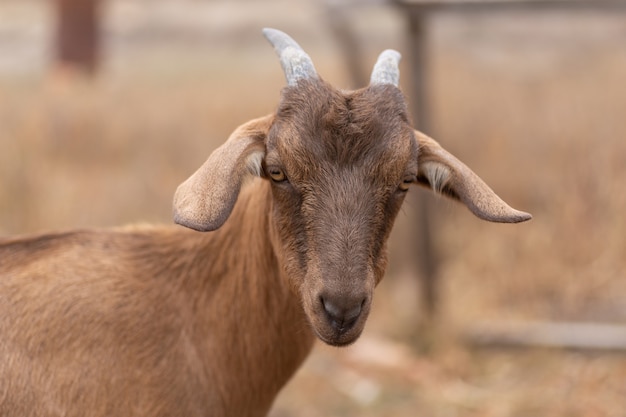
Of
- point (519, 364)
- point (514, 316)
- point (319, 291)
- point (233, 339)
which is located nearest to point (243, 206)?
point (233, 339)

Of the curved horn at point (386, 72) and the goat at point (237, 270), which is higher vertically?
the curved horn at point (386, 72)

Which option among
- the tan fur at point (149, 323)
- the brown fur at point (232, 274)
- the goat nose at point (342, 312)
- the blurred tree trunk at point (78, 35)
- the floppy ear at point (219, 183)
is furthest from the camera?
the blurred tree trunk at point (78, 35)

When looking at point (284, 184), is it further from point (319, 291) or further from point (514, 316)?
point (514, 316)

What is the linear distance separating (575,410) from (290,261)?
437 centimetres

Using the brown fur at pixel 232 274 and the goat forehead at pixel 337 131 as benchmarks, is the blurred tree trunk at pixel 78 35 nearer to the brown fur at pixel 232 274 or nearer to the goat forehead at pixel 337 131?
the brown fur at pixel 232 274

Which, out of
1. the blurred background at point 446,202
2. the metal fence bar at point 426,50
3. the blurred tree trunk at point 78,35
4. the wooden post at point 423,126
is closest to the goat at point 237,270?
the blurred background at point 446,202

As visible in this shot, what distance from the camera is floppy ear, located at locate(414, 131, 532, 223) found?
3594 mm

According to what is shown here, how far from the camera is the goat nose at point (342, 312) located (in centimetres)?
339

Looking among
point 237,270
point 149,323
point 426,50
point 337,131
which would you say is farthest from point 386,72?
point 426,50

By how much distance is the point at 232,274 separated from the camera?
166 inches

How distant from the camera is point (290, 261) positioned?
12.1 ft

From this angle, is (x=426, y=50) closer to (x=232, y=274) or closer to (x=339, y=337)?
(x=232, y=274)

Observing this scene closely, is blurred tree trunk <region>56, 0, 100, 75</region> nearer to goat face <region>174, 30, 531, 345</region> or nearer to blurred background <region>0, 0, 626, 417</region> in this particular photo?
blurred background <region>0, 0, 626, 417</region>

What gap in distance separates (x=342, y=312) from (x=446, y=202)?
303 centimetres
